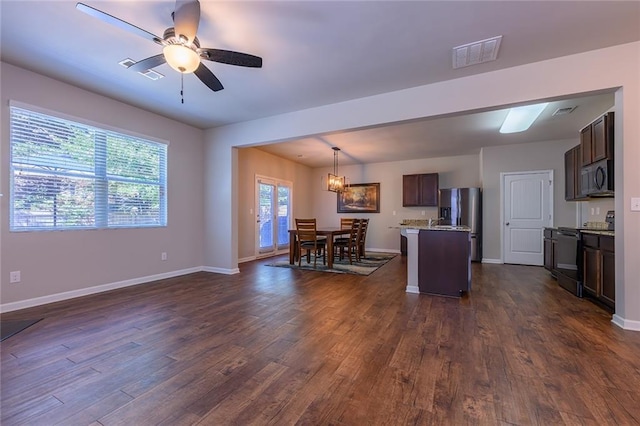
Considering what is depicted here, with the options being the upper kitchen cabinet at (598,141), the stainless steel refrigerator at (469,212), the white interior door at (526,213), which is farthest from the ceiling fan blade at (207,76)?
the white interior door at (526,213)

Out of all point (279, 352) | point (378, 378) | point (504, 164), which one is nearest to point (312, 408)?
point (378, 378)

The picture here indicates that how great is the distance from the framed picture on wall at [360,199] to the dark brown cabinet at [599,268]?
16.1 feet

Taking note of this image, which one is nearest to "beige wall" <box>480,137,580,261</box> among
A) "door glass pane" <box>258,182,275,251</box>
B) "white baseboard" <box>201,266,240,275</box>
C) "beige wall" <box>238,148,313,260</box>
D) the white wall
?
the white wall

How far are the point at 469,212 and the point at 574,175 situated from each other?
6.52ft

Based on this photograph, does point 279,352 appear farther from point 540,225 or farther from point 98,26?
point 540,225

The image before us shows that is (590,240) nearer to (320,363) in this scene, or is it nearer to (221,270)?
(320,363)

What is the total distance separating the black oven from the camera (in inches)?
140

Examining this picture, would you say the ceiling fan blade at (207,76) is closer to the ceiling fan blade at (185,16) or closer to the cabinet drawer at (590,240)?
the ceiling fan blade at (185,16)

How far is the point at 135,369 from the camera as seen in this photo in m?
1.84

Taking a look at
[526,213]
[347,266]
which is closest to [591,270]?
[526,213]

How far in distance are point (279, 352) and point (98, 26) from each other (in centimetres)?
310

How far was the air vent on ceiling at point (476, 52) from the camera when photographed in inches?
98.3

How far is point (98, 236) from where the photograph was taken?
3.65 m

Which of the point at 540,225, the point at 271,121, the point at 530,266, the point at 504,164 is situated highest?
the point at 271,121
